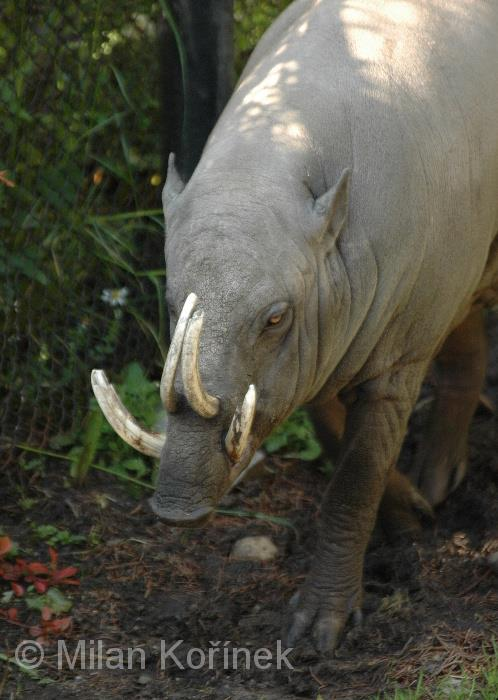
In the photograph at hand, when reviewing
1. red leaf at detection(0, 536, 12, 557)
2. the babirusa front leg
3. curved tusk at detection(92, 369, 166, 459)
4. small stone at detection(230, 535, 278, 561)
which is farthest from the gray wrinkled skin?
red leaf at detection(0, 536, 12, 557)

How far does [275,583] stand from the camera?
4688 mm

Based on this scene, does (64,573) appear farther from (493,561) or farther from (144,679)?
(493,561)

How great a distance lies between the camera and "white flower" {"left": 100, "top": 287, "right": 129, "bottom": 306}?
18.0 feet

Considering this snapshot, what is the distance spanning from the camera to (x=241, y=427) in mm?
3461

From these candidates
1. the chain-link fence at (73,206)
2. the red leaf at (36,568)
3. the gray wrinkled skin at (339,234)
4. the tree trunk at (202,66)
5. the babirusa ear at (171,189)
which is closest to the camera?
the gray wrinkled skin at (339,234)

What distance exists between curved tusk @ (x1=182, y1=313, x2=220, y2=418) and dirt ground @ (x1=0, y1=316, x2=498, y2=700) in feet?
3.51

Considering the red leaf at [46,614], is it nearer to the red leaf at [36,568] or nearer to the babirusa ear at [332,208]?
the red leaf at [36,568]

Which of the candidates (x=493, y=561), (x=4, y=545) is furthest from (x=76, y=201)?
(x=493, y=561)

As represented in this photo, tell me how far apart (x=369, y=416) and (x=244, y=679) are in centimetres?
96

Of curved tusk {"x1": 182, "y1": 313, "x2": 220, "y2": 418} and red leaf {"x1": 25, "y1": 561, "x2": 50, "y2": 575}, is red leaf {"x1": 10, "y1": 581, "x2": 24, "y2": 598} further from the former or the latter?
curved tusk {"x1": 182, "y1": 313, "x2": 220, "y2": 418}

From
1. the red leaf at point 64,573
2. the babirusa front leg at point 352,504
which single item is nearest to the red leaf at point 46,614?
the red leaf at point 64,573

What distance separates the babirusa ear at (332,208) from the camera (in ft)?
12.4

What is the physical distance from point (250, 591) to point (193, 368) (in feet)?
5.05

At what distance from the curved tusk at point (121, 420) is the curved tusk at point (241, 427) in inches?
9.4
